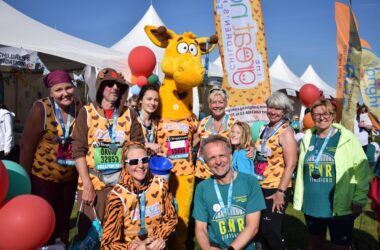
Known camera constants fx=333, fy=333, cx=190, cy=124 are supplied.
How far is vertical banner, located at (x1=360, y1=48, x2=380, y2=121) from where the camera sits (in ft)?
8.43

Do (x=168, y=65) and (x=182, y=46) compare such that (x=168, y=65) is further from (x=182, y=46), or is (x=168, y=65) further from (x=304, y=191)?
(x=304, y=191)

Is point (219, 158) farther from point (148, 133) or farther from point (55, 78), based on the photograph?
point (55, 78)

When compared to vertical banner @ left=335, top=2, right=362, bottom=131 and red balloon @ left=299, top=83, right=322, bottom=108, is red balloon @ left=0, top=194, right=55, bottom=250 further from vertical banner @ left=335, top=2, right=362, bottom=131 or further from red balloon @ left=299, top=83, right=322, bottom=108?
red balloon @ left=299, top=83, right=322, bottom=108

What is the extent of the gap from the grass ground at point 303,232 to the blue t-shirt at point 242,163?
1461 millimetres

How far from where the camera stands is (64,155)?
9.02 ft

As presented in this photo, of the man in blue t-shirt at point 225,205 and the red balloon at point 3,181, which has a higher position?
the red balloon at point 3,181

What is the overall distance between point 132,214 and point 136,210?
0.12 ft

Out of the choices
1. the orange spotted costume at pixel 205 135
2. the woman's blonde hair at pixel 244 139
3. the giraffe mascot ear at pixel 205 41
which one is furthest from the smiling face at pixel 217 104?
the giraffe mascot ear at pixel 205 41

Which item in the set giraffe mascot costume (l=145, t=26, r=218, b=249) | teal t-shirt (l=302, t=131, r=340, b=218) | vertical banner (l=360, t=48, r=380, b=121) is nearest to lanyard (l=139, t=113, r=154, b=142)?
giraffe mascot costume (l=145, t=26, r=218, b=249)

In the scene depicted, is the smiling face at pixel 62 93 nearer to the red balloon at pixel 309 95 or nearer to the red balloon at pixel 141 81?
the red balloon at pixel 141 81

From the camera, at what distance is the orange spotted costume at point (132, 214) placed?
2168 mm

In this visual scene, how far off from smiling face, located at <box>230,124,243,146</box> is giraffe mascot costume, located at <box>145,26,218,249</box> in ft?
1.43

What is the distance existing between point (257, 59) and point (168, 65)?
199 cm

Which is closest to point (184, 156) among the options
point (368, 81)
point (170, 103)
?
point (170, 103)
